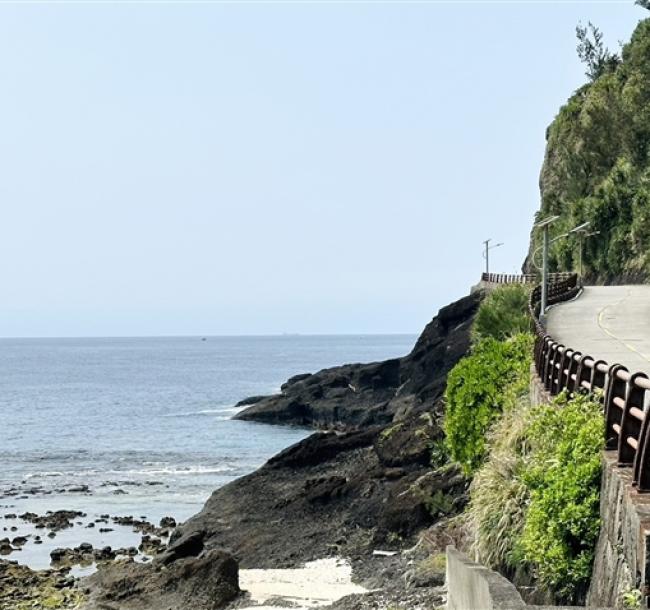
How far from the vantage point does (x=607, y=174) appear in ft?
244

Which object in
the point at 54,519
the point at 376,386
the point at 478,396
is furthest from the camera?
the point at 376,386

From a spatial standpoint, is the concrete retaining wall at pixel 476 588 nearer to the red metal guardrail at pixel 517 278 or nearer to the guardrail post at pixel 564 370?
the guardrail post at pixel 564 370

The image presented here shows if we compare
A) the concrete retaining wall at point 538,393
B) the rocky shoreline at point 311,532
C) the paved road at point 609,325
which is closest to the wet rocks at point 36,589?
the rocky shoreline at point 311,532

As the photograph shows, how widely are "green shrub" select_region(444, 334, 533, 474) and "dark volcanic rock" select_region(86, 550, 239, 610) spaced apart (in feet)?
19.9

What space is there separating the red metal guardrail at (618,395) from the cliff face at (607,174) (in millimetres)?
45868

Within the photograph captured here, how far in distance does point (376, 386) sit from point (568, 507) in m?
75.5

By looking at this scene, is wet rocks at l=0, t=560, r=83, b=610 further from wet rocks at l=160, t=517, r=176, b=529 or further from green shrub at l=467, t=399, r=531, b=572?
green shrub at l=467, t=399, r=531, b=572

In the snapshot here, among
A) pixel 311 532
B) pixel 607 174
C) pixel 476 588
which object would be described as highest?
pixel 607 174

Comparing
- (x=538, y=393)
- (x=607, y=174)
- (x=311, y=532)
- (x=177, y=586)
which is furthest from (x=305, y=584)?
(x=607, y=174)

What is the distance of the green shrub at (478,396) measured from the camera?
23578 millimetres

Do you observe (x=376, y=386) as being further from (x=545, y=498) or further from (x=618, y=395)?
(x=618, y=395)

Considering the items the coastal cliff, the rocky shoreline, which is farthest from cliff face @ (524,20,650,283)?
the rocky shoreline

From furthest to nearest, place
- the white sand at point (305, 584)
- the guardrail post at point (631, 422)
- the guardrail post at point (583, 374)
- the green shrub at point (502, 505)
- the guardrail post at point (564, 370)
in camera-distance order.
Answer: the white sand at point (305, 584) < the guardrail post at point (564, 370) < the green shrub at point (502, 505) < the guardrail post at point (583, 374) < the guardrail post at point (631, 422)

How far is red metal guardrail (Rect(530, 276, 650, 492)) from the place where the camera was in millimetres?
9523
